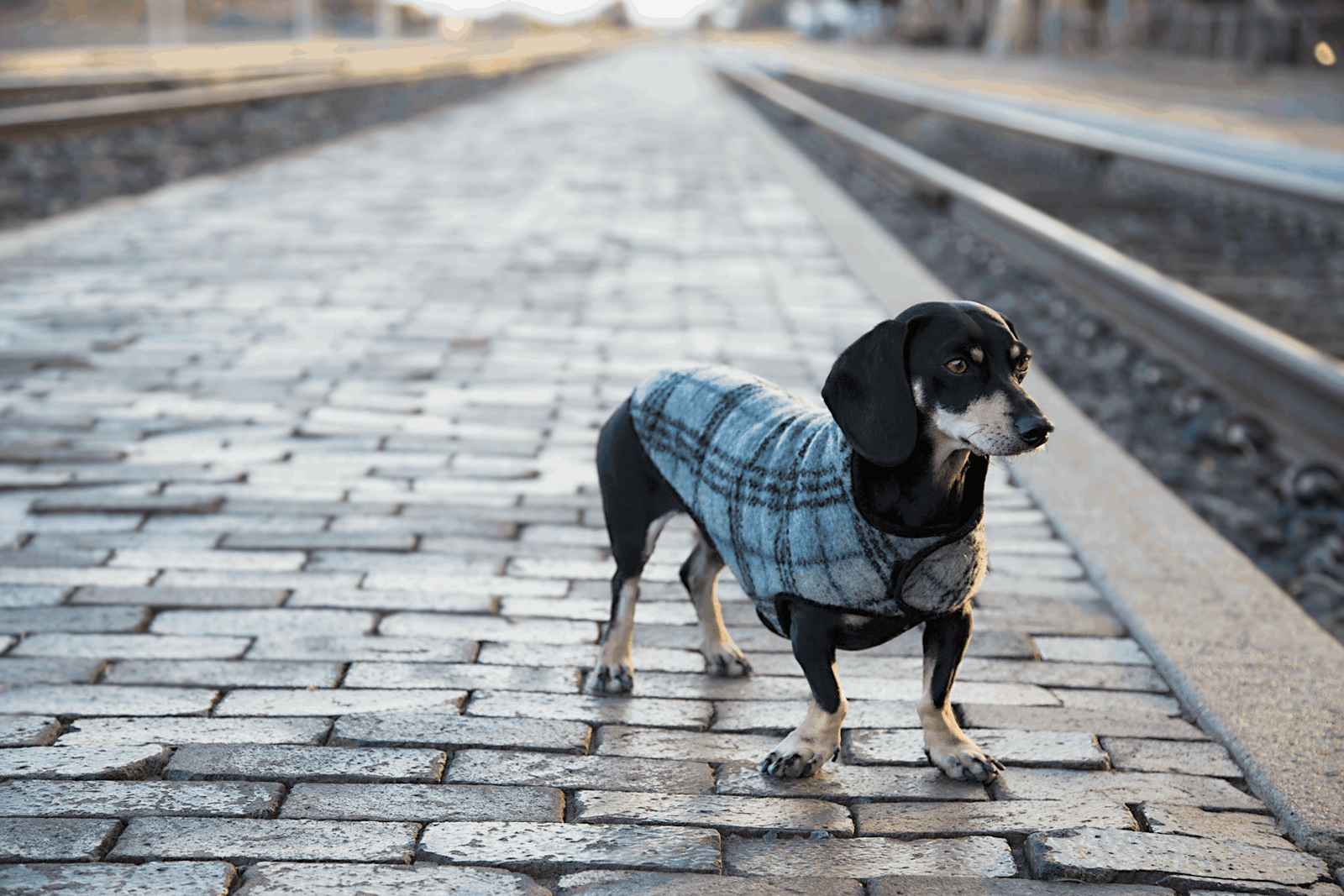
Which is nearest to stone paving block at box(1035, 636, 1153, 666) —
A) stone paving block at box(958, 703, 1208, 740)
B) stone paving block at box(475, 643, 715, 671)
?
stone paving block at box(958, 703, 1208, 740)

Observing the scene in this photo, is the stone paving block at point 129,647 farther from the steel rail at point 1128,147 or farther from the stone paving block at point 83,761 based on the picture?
the steel rail at point 1128,147

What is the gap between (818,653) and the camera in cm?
263

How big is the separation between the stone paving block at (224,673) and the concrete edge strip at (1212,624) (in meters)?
2.23

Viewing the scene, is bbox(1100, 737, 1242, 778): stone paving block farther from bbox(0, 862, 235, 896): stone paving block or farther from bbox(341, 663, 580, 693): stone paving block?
bbox(0, 862, 235, 896): stone paving block

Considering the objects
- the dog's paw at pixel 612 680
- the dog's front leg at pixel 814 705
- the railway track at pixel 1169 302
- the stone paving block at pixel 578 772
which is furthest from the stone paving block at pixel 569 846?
the railway track at pixel 1169 302

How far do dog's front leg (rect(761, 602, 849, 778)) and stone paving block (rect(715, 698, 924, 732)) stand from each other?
196 mm

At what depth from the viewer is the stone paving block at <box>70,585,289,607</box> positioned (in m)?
3.62

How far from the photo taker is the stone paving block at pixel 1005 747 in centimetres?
292

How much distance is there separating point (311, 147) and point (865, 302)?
11425 mm

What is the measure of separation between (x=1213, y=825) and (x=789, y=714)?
0.97 meters

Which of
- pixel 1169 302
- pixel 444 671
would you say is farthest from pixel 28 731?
pixel 1169 302

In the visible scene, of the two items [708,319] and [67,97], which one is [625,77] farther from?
[708,319]

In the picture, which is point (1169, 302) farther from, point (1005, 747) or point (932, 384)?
point (932, 384)

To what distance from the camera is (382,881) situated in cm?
238
